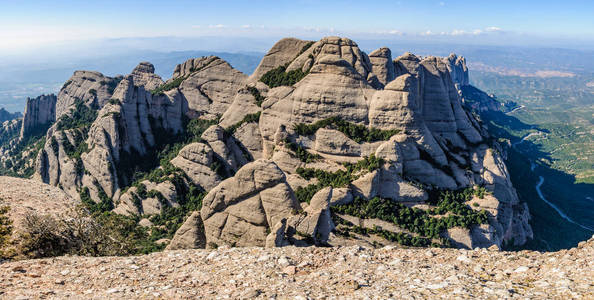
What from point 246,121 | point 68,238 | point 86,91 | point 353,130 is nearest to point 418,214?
A: point 353,130

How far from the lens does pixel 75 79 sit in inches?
2970

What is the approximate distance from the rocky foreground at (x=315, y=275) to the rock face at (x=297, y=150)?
1093 cm

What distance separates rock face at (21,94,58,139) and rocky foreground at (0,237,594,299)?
3387 inches

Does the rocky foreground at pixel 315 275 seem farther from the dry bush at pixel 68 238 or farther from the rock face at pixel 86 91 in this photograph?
→ the rock face at pixel 86 91

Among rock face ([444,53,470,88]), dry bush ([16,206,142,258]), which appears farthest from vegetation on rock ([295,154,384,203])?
rock face ([444,53,470,88])

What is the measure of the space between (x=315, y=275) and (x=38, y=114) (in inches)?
3748

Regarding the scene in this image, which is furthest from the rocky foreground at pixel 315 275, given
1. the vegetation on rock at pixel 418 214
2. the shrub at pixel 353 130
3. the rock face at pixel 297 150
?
the shrub at pixel 353 130

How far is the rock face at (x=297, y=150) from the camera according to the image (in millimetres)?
25766

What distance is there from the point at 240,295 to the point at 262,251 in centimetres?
394

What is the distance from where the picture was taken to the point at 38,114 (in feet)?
263

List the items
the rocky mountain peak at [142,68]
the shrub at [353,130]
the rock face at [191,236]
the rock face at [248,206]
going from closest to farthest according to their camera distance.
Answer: the rock face at [248,206] < the rock face at [191,236] < the shrub at [353,130] < the rocky mountain peak at [142,68]

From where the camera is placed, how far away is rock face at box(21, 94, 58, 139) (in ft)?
258

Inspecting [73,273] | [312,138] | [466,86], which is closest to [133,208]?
[312,138]

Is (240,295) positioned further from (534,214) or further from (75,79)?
(75,79)
